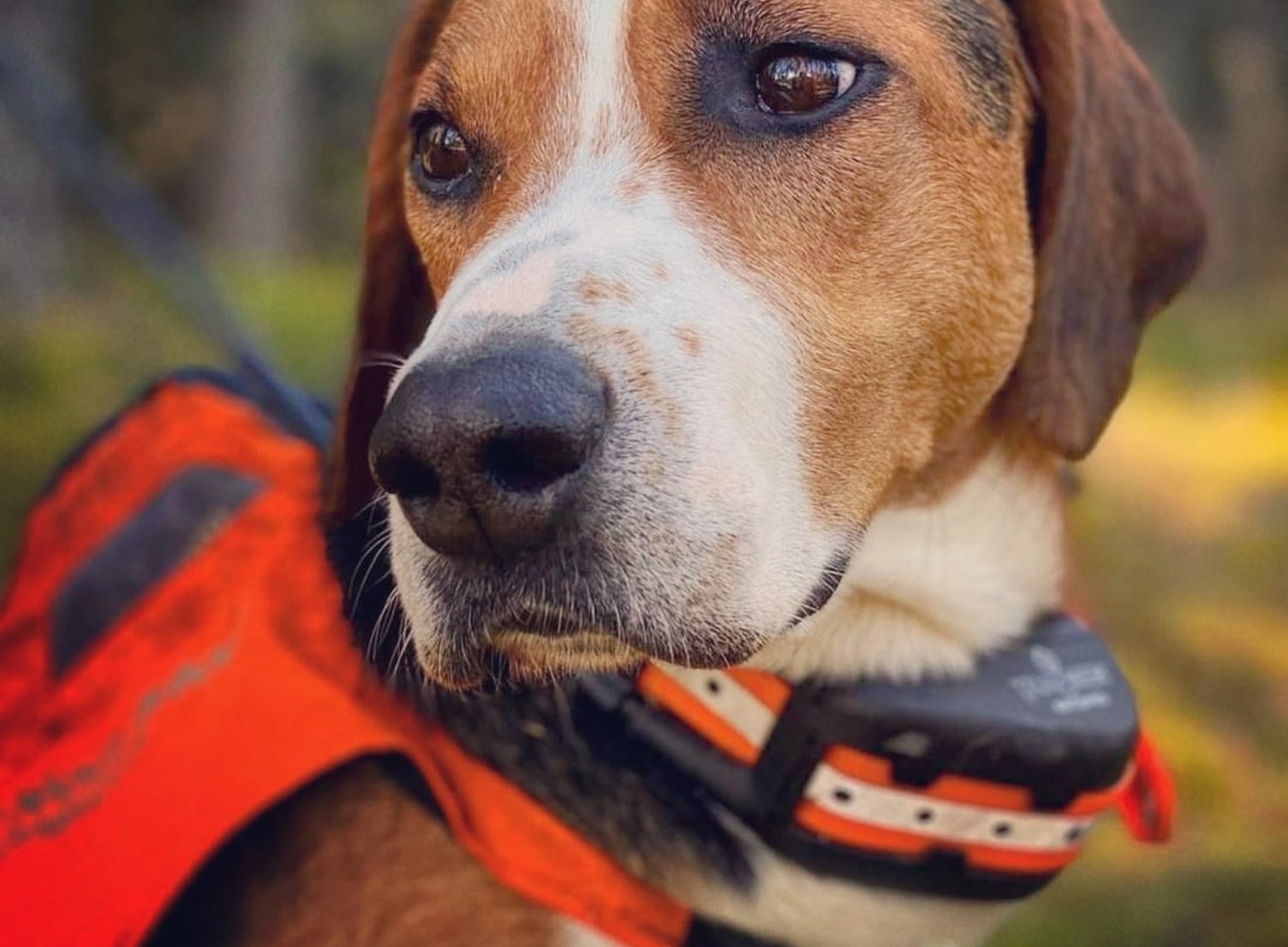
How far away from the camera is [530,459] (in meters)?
1.91

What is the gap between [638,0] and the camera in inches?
96.8

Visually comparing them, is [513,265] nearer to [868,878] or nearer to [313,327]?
[868,878]

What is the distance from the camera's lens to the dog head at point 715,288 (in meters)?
1.99

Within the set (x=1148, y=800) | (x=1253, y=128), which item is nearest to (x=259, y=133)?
(x=1253, y=128)

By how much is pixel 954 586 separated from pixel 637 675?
64 centimetres

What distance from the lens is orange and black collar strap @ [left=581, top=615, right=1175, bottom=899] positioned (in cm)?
254

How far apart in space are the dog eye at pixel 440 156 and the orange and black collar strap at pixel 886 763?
3.00ft

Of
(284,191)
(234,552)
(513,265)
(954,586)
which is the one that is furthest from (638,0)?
(284,191)

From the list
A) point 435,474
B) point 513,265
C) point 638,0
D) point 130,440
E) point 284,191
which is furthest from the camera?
point 284,191

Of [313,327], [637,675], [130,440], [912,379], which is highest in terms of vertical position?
[912,379]

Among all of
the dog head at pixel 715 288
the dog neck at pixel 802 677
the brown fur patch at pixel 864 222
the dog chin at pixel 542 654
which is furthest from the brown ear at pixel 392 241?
the dog chin at pixel 542 654

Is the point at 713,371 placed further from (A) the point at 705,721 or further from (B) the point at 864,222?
(A) the point at 705,721

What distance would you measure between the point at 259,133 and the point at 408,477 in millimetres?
20542

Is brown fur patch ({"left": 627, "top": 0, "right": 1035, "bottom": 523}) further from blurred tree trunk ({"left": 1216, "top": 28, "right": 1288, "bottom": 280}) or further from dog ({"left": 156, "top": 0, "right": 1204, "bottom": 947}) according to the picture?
blurred tree trunk ({"left": 1216, "top": 28, "right": 1288, "bottom": 280})
